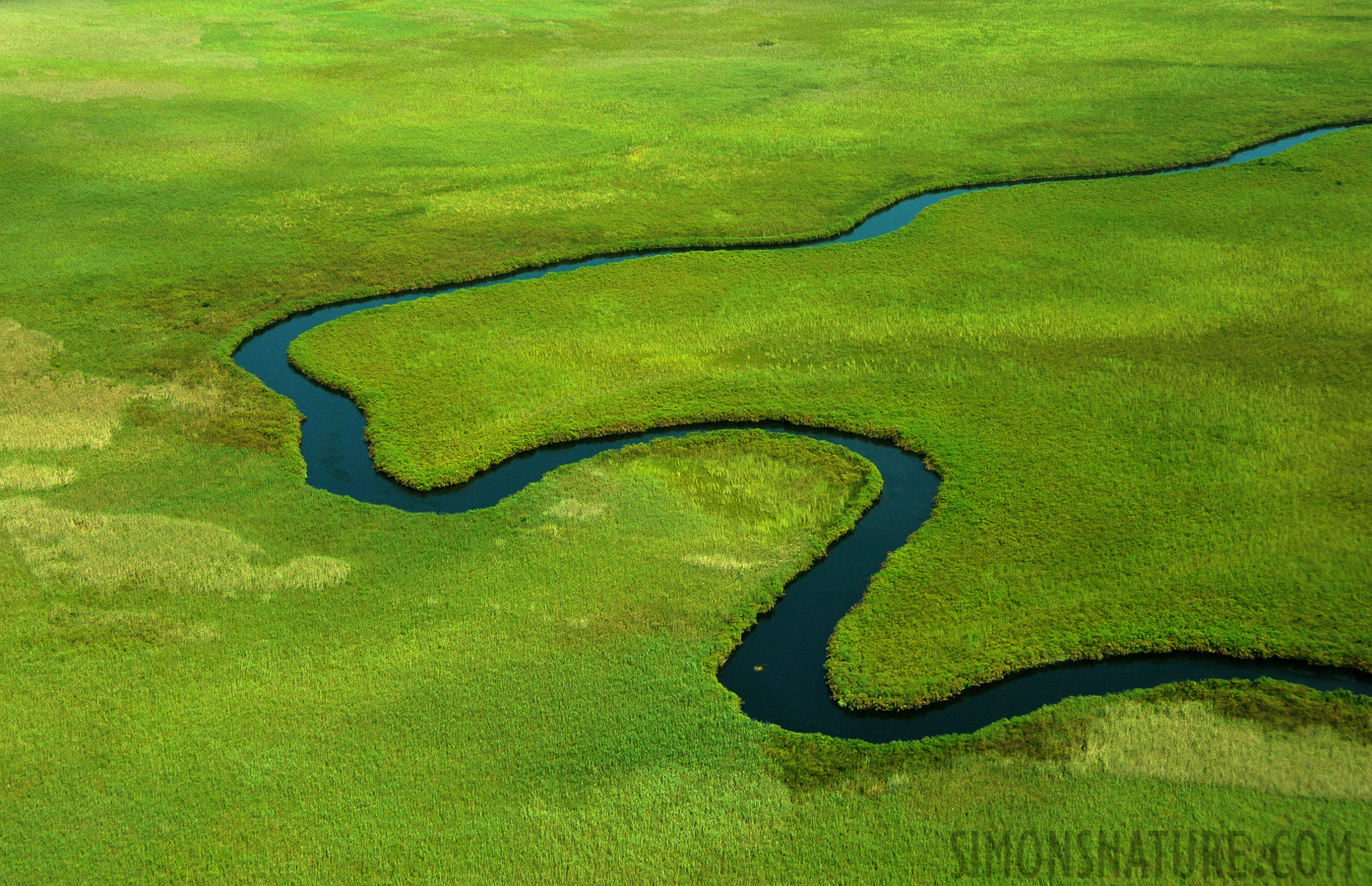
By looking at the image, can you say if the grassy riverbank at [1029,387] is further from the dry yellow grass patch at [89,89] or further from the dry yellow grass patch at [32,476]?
the dry yellow grass patch at [89,89]

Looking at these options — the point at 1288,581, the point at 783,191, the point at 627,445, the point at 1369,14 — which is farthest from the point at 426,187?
the point at 1369,14

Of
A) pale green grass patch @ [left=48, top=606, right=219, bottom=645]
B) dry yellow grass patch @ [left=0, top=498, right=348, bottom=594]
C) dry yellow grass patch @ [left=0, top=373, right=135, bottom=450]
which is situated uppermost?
dry yellow grass patch @ [left=0, top=373, right=135, bottom=450]

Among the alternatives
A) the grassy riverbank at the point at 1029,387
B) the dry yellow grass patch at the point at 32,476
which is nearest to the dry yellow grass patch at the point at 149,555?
the dry yellow grass patch at the point at 32,476

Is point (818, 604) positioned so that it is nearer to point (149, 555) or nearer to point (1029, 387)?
point (1029, 387)

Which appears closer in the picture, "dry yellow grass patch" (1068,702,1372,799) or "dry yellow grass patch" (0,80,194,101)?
"dry yellow grass patch" (1068,702,1372,799)

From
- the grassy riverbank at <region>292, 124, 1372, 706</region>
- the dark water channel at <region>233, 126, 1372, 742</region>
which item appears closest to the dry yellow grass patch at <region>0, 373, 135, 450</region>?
the dark water channel at <region>233, 126, 1372, 742</region>

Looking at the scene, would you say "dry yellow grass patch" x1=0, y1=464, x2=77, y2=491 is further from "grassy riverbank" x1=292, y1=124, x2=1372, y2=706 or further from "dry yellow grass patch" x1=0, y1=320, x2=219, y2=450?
"grassy riverbank" x1=292, y1=124, x2=1372, y2=706
